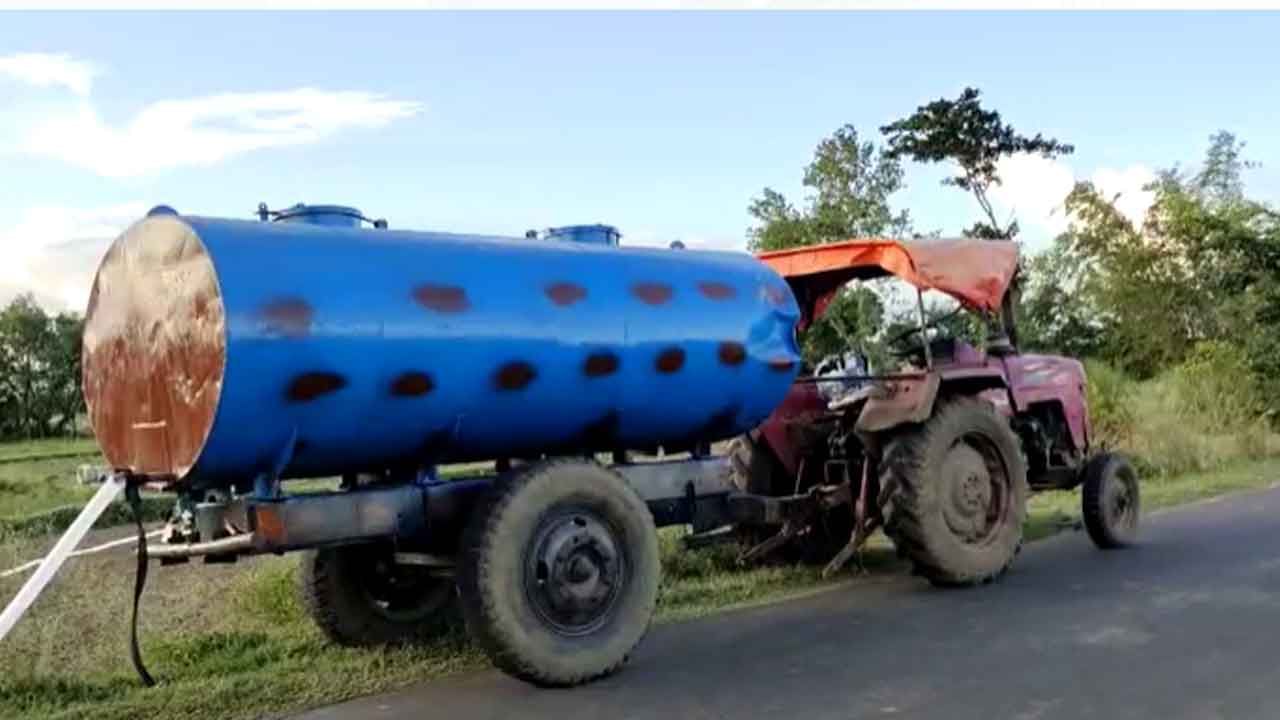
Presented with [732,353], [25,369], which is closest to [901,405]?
[732,353]

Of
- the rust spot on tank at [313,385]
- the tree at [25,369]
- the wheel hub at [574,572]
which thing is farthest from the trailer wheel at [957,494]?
the tree at [25,369]

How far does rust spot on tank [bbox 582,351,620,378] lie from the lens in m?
7.31

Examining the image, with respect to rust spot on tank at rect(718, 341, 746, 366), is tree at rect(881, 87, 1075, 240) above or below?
above

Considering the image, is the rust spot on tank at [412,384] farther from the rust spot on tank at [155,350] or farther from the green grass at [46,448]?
the green grass at [46,448]

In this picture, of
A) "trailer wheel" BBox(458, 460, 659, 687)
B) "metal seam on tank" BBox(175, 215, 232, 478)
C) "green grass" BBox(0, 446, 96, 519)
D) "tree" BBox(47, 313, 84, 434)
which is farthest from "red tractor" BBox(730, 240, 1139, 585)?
"tree" BBox(47, 313, 84, 434)

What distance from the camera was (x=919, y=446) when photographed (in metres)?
9.42

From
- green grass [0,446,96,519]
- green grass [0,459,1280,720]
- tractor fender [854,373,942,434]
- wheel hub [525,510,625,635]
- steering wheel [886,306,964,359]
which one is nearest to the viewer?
green grass [0,459,1280,720]

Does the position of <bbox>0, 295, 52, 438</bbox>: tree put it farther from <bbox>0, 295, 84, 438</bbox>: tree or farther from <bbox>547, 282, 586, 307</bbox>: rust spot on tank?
<bbox>547, 282, 586, 307</bbox>: rust spot on tank

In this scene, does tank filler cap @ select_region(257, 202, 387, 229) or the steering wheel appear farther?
the steering wheel

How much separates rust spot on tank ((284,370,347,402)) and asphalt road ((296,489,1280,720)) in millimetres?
1473

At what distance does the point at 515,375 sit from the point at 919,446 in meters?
3.50

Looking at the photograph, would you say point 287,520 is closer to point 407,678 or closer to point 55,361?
point 407,678

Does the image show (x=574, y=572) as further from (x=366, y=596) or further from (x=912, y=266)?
(x=912, y=266)

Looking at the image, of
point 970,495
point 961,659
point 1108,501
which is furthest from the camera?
point 1108,501
